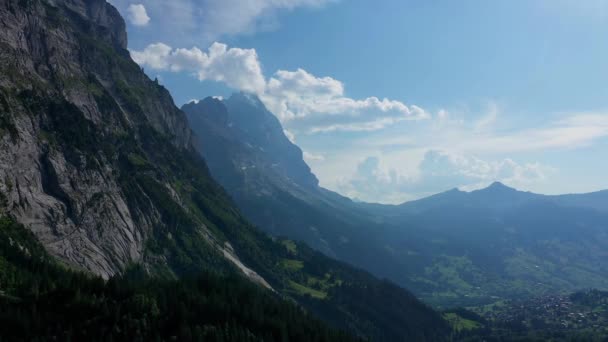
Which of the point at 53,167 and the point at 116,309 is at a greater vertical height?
the point at 53,167

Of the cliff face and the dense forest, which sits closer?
the dense forest

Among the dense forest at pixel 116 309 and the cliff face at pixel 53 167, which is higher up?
the cliff face at pixel 53 167

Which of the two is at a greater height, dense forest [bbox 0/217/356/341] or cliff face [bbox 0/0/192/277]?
cliff face [bbox 0/0/192/277]

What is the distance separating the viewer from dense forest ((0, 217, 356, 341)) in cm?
8469

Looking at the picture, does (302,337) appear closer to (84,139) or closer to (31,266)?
(31,266)

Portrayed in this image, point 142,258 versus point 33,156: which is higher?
point 33,156

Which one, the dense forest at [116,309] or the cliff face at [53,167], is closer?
the dense forest at [116,309]

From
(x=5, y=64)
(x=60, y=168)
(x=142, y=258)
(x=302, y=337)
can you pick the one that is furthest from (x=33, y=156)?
(x=302, y=337)

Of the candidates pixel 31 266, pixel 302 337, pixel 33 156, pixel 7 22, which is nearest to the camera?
pixel 31 266

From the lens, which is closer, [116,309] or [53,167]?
[116,309]

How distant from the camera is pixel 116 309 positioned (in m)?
93.9

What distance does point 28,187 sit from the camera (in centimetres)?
13675

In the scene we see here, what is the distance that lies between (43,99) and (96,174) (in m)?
35.7

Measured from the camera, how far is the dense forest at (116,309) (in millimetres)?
84688
